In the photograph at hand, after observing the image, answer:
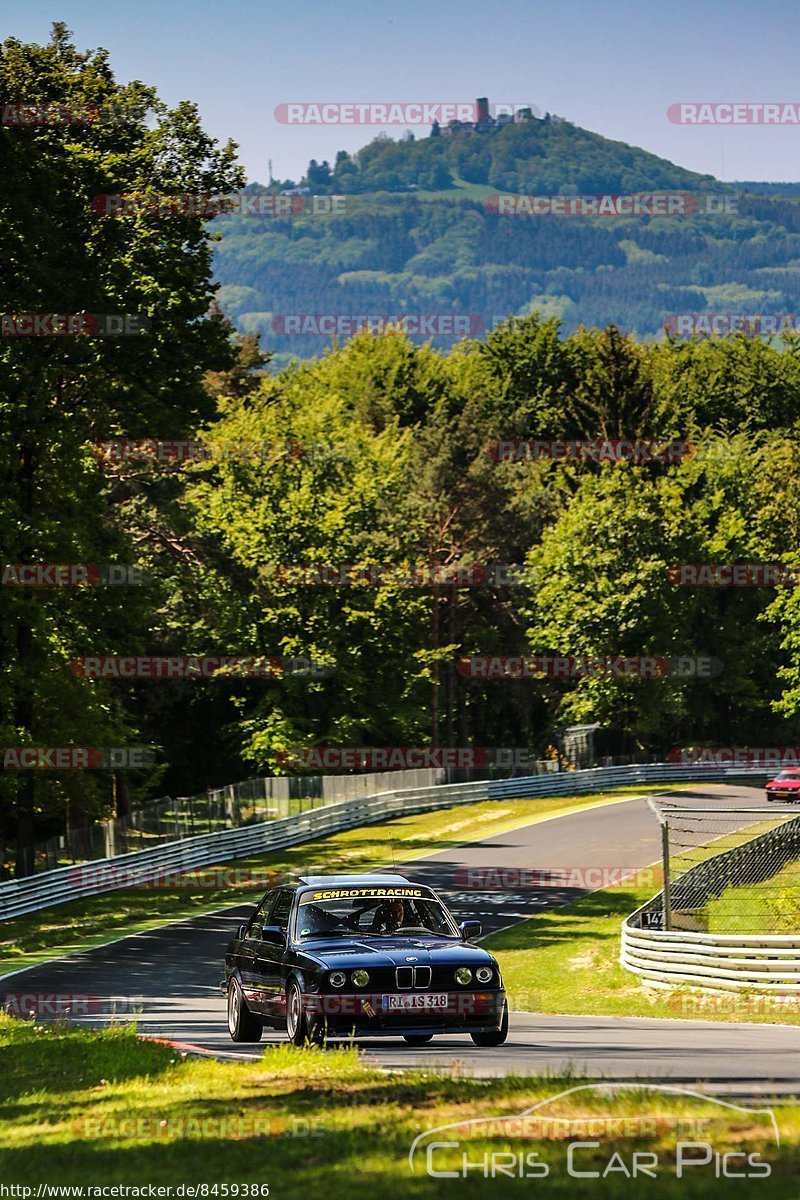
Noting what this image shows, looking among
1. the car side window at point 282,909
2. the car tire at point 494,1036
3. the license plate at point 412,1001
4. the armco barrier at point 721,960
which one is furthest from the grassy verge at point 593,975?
the license plate at point 412,1001

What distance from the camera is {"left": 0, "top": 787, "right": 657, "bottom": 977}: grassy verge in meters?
32.2

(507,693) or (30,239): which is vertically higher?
(30,239)

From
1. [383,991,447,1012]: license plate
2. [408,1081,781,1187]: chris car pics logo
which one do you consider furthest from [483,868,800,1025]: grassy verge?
[408,1081,781,1187]: chris car pics logo

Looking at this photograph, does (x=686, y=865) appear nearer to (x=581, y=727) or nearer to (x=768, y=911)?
(x=768, y=911)

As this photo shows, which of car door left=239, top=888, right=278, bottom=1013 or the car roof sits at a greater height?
the car roof

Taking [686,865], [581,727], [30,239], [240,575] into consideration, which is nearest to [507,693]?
[581,727]

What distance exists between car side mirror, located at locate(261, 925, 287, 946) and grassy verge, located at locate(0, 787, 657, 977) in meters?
13.6

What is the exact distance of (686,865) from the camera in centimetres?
3991

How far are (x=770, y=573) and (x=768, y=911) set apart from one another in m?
52.0

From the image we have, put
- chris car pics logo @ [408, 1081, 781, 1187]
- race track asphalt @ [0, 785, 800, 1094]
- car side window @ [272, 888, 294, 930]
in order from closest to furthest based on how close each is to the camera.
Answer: chris car pics logo @ [408, 1081, 781, 1187] → race track asphalt @ [0, 785, 800, 1094] → car side window @ [272, 888, 294, 930]

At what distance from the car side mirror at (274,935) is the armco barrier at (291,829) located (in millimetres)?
20527

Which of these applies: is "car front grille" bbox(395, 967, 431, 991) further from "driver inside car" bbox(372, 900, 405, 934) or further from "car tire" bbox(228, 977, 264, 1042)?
"car tire" bbox(228, 977, 264, 1042)

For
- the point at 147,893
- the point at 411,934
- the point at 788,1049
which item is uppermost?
the point at 411,934

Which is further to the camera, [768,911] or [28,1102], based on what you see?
[768,911]
